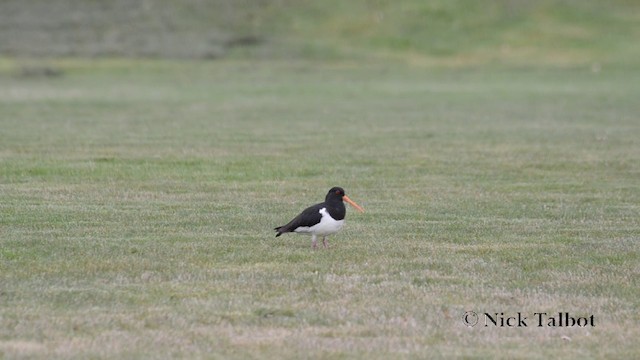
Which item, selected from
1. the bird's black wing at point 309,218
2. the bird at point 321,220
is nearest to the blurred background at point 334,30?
the bird at point 321,220

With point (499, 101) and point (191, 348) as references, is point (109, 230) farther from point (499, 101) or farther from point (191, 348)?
point (499, 101)

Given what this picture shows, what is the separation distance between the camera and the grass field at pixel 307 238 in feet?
35.0

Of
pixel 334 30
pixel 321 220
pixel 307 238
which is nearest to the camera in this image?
pixel 321 220

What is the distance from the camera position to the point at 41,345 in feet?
33.3

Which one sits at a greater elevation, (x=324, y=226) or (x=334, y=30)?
(x=334, y=30)

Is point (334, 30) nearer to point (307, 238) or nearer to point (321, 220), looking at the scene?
point (307, 238)

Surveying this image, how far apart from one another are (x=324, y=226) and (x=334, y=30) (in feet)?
202

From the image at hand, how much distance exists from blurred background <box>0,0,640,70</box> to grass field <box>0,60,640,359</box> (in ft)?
98.7

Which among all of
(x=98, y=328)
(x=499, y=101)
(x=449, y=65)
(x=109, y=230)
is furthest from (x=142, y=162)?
(x=449, y=65)

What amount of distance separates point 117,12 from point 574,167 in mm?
59770

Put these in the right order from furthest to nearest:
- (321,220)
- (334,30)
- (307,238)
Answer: (334,30) → (307,238) → (321,220)

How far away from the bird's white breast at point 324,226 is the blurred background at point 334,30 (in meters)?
52.0

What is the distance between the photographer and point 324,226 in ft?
47.0

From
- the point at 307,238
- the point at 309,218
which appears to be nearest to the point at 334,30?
the point at 307,238
